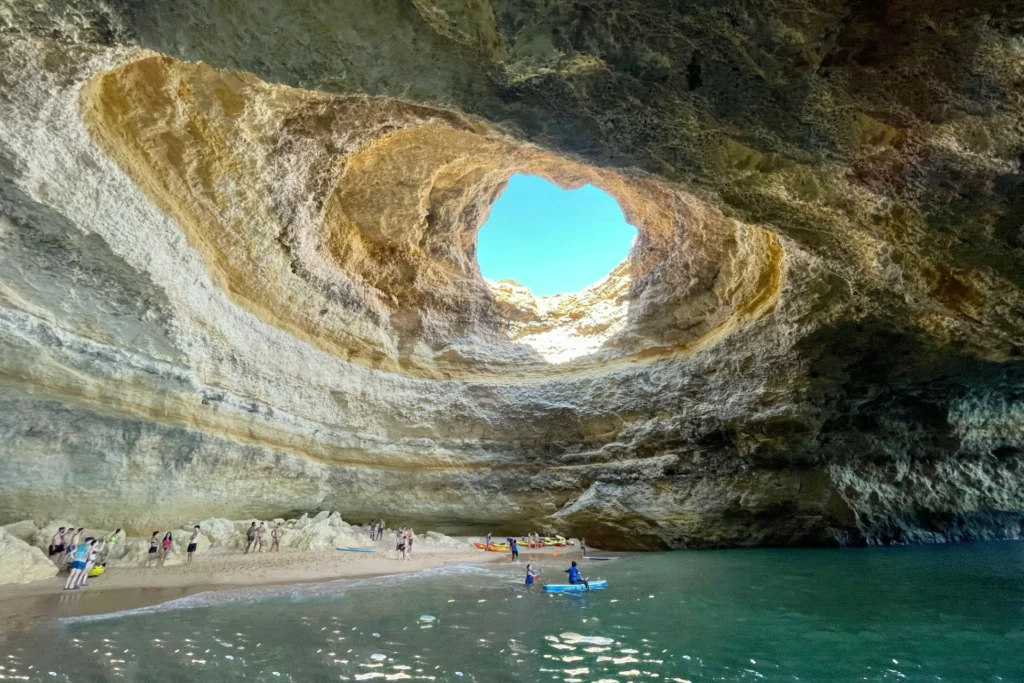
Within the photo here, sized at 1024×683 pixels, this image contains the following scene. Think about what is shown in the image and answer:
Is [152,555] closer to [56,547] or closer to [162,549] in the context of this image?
[162,549]

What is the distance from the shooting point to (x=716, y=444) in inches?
588

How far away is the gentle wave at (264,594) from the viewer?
321 inches

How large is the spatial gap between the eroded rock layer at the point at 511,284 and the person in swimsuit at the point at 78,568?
1.91 metres

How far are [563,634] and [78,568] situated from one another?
8.58 metres

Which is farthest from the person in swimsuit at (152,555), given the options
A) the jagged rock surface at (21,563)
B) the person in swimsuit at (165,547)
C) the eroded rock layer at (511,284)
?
the jagged rock surface at (21,563)

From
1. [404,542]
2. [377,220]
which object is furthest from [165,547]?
[377,220]

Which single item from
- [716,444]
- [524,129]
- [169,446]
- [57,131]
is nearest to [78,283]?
[57,131]

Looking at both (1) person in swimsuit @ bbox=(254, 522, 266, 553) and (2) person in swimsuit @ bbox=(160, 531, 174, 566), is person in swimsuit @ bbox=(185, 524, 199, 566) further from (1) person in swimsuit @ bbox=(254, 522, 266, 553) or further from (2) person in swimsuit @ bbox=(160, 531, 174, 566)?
(1) person in swimsuit @ bbox=(254, 522, 266, 553)

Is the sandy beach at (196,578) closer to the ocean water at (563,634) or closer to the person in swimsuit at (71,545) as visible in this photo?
the person in swimsuit at (71,545)

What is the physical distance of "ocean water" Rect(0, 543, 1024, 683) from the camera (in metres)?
5.90

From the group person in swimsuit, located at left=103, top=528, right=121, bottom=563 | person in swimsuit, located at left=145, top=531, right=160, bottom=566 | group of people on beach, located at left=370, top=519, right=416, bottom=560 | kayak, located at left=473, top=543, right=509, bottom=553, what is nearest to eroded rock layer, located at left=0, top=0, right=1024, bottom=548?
group of people on beach, located at left=370, top=519, right=416, bottom=560

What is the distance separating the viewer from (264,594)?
32.9 feet

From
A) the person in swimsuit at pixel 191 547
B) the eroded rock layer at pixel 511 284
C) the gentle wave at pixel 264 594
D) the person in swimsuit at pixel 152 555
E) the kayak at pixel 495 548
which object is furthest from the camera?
the kayak at pixel 495 548

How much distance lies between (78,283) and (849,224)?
468 inches
